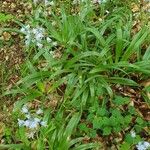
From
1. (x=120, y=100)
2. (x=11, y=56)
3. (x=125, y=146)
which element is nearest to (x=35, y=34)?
(x=120, y=100)

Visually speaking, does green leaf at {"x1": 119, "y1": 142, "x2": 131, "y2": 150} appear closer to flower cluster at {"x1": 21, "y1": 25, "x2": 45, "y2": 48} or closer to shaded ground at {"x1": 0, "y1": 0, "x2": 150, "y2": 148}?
shaded ground at {"x1": 0, "y1": 0, "x2": 150, "y2": 148}

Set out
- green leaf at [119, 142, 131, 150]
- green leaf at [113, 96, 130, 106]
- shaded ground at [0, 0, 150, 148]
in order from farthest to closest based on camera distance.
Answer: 1. shaded ground at [0, 0, 150, 148]
2. green leaf at [113, 96, 130, 106]
3. green leaf at [119, 142, 131, 150]

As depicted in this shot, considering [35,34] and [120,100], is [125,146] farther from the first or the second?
[35,34]

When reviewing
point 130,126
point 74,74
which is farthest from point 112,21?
point 130,126

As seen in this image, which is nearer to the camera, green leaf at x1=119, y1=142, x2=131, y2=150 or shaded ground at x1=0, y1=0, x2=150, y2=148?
green leaf at x1=119, y1=142, x2=131, y2=150

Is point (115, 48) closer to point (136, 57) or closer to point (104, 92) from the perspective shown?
point (136, 57)

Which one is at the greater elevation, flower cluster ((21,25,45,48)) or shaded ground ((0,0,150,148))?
flower cluster ((21,25,45,48))

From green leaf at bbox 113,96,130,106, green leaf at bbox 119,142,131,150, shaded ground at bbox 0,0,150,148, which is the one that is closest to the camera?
green leaf at bbox 119,142,131,150

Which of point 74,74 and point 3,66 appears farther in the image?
point 3,66

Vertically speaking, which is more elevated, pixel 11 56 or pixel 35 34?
pixel 35 34

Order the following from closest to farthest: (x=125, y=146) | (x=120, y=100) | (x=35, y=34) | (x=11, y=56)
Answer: (x=125, y=146) < (x=120, y=100) < (x=35, y=34) < (x=11, y=56)

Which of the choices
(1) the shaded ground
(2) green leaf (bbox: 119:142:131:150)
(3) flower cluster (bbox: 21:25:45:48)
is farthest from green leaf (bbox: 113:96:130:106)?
(3) flower cluster (bbox: 21:25:45:48)
